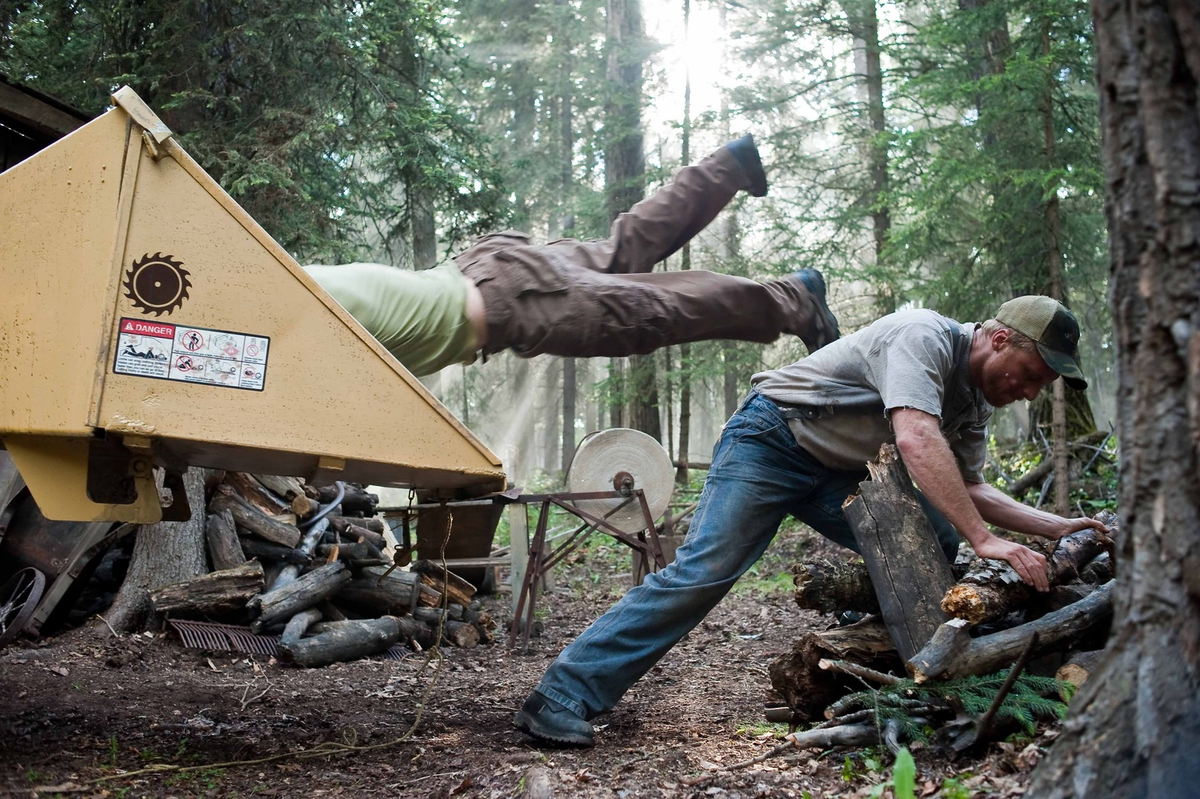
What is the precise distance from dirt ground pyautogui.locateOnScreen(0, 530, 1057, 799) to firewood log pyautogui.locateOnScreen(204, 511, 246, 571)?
81 centimetres

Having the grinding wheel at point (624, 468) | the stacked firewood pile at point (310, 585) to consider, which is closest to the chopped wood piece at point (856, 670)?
the stacked firewood pile at point (310, 585)

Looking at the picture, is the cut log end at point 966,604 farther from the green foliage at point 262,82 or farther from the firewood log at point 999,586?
the green foliage at point 262,82

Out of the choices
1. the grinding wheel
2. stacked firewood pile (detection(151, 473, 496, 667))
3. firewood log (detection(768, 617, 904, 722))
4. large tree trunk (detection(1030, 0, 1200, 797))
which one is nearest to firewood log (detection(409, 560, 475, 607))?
stacked firewood pile (detection(151, 473, 496, 667))

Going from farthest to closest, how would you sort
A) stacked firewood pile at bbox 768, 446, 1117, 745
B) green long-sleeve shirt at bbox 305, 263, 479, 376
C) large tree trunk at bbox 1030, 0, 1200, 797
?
green long-sleeve shirt at bbox 305, 263, 479, 376
stacked firewood pile at bbox 768, 446, 1117, 745
large tree trunk at bbox 1030, 0, 1200, 797

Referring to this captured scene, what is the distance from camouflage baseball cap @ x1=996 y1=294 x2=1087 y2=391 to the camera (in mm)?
3451

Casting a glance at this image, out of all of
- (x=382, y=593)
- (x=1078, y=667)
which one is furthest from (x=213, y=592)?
(x=1078, y=667)

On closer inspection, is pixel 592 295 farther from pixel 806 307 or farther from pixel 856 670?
pixel 856 670

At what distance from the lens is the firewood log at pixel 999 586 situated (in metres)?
3.23

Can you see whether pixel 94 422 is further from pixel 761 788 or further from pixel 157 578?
pixel 157 578

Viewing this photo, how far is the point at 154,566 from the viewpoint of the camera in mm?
6512

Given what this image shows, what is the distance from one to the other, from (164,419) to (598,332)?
1.73 meters

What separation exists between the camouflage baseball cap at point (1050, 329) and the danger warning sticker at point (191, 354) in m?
2.78

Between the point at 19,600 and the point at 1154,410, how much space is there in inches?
262

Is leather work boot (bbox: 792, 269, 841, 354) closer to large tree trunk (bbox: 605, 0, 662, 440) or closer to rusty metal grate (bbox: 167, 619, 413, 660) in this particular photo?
rusty metal grate (bbox: 167, 619, 413, 660)
